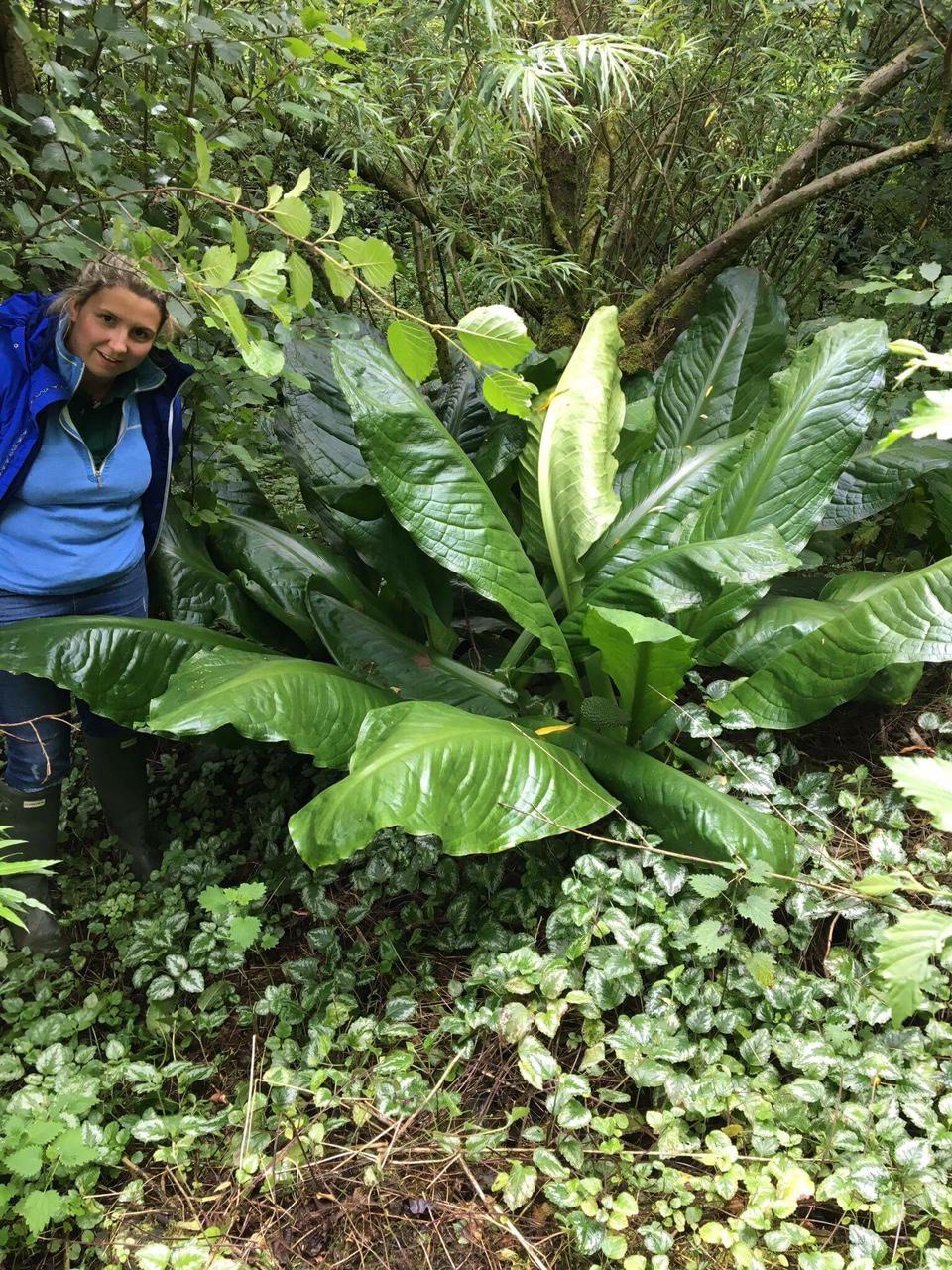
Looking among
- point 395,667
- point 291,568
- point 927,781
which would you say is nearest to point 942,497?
point 395,667

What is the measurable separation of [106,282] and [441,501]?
0.76 m

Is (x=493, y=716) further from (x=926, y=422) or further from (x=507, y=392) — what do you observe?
(x=926, y=422)

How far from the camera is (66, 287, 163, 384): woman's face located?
4.99ft

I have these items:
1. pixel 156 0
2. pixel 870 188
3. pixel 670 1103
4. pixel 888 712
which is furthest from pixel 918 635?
pixel 870 188

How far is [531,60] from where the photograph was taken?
198 cm

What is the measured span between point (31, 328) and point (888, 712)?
204 centimetres

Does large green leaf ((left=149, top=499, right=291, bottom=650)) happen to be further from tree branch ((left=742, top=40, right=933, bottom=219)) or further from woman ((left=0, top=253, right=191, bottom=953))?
tree branch ((left=742, top=40, right=933, bottom=219))

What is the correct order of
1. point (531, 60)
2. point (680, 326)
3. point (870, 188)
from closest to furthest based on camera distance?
point (531, 60) → point (680, 326) → point (870, 188)

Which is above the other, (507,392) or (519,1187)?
(507,392)

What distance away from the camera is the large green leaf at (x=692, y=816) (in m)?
1.44

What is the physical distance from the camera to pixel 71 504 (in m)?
1.71

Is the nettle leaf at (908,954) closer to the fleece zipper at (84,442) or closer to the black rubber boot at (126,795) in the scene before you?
the fleece zipper at (84,442)

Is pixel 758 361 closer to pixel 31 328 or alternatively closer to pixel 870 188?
pixel 870 188

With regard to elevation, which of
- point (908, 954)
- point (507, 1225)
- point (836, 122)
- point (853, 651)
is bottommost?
point (507, 1225)
